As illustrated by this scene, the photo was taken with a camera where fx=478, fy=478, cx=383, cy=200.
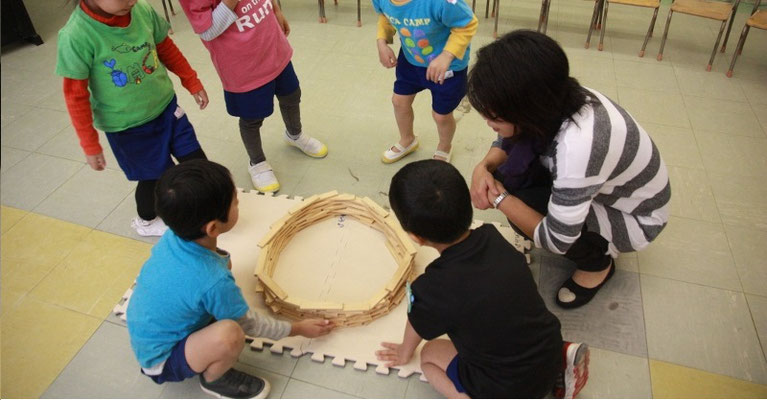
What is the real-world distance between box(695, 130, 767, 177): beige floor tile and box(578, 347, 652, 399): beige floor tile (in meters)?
1.20

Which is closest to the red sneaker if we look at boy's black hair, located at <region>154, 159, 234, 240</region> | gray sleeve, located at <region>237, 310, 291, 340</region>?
gray sleeve, located at <region>237, 310, 291, 340</region>

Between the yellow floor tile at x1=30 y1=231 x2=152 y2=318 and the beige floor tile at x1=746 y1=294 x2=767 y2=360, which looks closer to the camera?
the beige floor tile at x1=746 y1=294 x2=767 y2=360

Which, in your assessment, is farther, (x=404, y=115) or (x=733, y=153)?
(x=733, y=153)

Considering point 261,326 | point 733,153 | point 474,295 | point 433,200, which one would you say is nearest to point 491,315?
point 474,295

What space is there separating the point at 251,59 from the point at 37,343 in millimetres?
1200

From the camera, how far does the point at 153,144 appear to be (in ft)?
5.69

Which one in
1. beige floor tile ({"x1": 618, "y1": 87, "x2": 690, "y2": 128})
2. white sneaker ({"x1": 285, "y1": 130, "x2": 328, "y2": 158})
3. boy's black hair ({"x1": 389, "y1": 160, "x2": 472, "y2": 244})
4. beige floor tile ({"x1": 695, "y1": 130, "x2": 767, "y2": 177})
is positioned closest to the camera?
boy's black hair ({"x1": 389, "y1": 160, "x2": 472, "y2": 244})

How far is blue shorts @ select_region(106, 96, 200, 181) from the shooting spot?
1.68m

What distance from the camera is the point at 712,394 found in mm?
1412

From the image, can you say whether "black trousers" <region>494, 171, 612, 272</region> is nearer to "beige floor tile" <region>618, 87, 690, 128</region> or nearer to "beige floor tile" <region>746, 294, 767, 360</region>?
"beige floor tile" <region>746, 294, 767, 360</region>

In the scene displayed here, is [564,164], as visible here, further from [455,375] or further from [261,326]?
[261,326]

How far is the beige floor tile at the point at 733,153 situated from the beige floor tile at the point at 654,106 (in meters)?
0.15

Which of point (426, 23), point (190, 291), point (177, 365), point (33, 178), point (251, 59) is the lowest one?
point (33, 178)

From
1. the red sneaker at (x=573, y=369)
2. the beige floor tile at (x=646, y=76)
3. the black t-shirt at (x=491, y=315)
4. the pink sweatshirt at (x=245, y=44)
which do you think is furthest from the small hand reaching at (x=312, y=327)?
the beige floor tile at (x=646, y=76)
